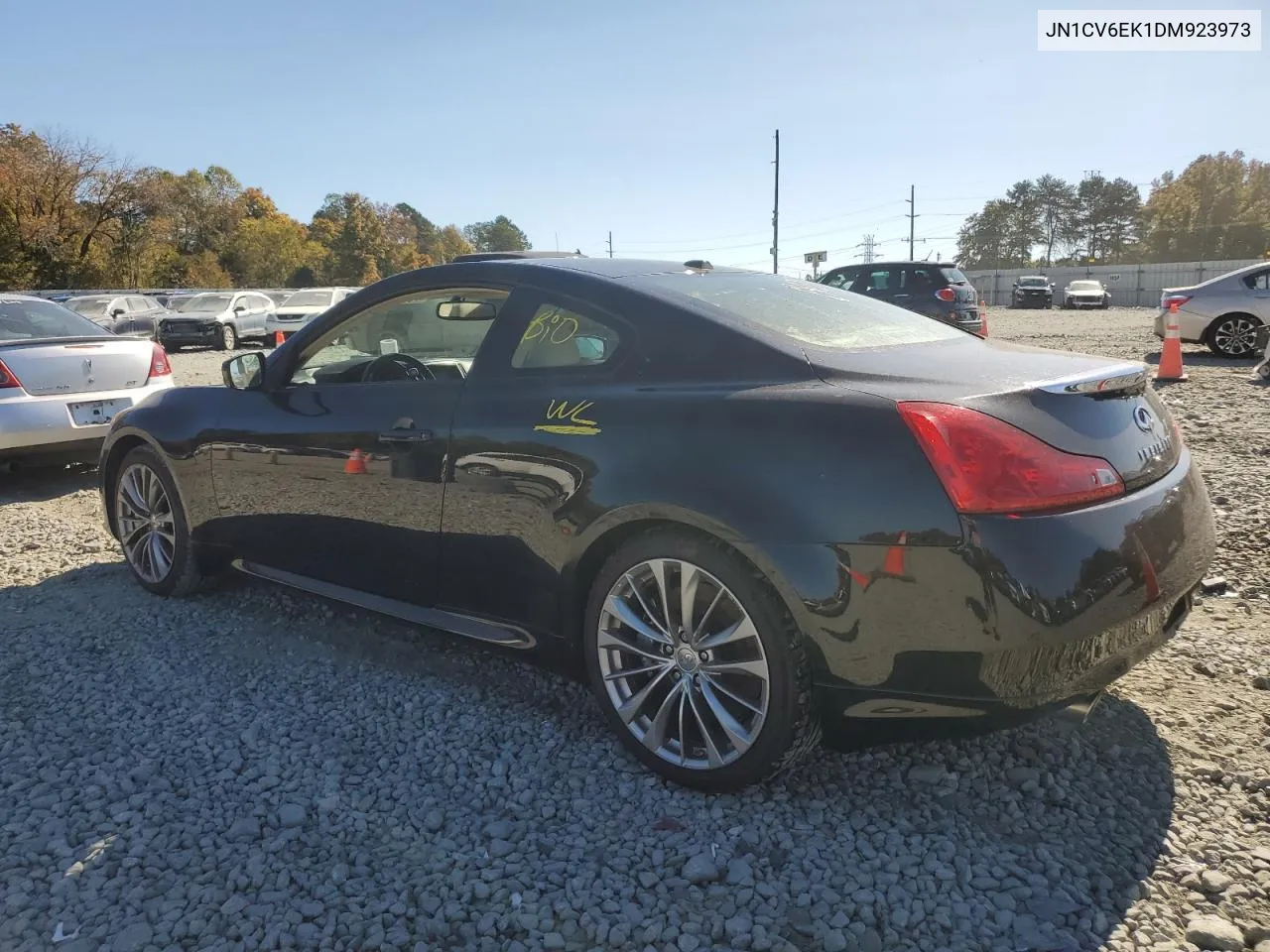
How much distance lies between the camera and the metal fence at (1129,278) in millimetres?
47938

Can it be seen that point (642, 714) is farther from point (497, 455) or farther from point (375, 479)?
point (375, 479)

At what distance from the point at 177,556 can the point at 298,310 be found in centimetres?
2249

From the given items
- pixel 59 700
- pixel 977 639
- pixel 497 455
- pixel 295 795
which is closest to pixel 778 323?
pixel 497 455

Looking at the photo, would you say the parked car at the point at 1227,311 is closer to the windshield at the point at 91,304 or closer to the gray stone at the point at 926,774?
the gray stone at the point at 926,774

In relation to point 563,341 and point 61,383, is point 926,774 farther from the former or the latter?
point 61,383

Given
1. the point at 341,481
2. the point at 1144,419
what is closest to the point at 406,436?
the point at 341,481

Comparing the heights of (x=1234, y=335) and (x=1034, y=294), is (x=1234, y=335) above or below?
below

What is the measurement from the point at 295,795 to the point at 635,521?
1.24 meters

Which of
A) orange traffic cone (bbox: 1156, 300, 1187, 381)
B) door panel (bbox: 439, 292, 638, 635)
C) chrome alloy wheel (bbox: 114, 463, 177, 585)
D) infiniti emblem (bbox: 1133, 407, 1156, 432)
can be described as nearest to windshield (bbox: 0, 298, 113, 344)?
chrome alloy wheel (bbox: 114, 463, 177, 585)

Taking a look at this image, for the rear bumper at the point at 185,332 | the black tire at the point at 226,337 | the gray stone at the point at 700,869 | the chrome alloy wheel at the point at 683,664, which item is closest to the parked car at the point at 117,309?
the rear bumper at the point at 185,332

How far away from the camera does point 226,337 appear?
2491cm

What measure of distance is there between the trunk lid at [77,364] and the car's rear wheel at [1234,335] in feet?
44.8

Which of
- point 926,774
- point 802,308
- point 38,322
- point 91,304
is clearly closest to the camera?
point 926,774

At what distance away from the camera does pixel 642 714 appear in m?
2.76
